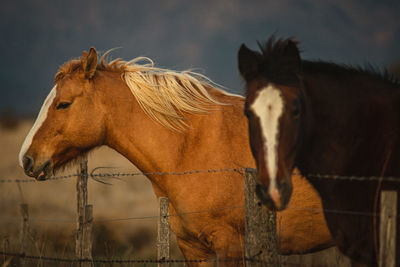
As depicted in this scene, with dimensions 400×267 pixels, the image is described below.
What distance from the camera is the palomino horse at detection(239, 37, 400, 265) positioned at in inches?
98.0

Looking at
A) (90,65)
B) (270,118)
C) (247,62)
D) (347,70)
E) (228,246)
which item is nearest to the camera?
(270,118)

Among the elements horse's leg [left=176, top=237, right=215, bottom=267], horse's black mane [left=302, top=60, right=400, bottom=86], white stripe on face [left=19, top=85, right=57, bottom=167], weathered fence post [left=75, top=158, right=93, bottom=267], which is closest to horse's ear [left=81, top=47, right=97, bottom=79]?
white stripe on face [left=19, top=85, right=57, bottom=167]

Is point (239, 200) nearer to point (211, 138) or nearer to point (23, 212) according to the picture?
point (211, 138)

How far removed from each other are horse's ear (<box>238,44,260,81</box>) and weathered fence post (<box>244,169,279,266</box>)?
29.1 inches

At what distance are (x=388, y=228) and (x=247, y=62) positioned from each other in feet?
4.75

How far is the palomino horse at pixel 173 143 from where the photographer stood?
3961mm

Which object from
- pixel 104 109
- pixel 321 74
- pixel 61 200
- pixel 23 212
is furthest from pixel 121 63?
pixel 61 200

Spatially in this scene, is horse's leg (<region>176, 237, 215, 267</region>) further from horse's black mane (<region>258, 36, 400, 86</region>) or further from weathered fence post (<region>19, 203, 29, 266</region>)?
horse's black mane (<region>258, 36, 400, 86</region>)

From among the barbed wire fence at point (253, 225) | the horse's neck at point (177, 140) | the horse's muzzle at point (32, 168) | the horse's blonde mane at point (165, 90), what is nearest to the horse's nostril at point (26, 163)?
the horse's muzzle at point (32, 168)

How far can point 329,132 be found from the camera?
9.15ft

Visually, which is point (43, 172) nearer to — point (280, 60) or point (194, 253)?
point (194, 253)

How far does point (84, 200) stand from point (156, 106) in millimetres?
1239

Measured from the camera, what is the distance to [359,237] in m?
2.65

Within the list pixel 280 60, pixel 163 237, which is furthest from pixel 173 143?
pixel 280 60
